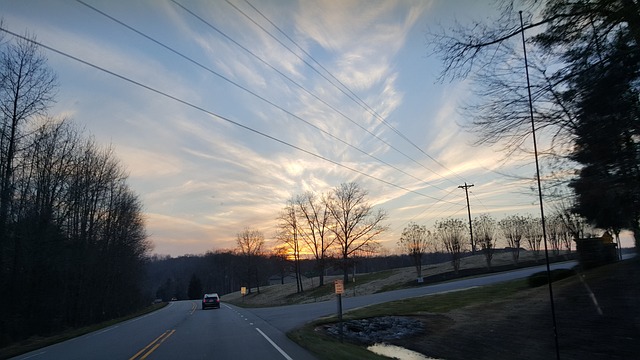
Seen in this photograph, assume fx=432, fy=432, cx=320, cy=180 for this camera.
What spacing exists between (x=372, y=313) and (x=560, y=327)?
34.1 ft

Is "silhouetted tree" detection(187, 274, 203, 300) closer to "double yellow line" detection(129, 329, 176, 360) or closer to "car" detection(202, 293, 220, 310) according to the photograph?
"car" detection(202, 293, 220, 310)

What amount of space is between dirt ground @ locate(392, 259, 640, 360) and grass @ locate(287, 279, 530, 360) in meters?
3.16

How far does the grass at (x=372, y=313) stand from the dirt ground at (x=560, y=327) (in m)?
3.16

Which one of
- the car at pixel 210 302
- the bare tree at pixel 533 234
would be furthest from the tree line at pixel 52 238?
the bare tree at pixel 533 234

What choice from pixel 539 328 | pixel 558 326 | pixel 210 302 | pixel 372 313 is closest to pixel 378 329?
pixel 372 313

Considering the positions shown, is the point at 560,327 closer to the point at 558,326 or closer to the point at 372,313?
the point at 558,326

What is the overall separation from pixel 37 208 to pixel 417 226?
43893 millimetres

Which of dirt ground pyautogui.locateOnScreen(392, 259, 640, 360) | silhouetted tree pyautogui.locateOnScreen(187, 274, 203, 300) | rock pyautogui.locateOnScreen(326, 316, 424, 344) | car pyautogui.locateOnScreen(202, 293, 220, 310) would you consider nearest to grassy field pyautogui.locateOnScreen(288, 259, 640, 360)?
dirt ground pyautogui.locateOnScreen(392, 259, 640, 360)

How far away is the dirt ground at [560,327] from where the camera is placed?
1297cm

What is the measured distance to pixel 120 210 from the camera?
57438 millimetres

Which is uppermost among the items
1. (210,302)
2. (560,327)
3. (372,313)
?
(560,327)

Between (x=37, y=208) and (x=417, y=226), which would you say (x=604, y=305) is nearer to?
(x=37, y=208)

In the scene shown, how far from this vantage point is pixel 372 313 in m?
23.4

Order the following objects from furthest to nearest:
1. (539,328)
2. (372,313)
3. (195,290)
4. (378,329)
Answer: (195,290)
(372,313)
(378,329)
(539,328)
